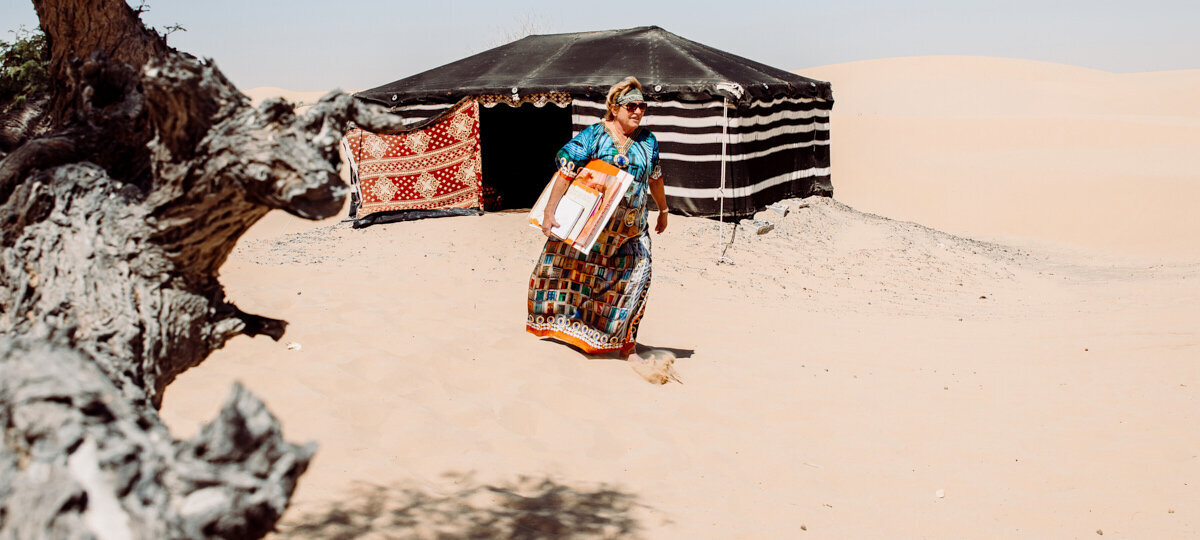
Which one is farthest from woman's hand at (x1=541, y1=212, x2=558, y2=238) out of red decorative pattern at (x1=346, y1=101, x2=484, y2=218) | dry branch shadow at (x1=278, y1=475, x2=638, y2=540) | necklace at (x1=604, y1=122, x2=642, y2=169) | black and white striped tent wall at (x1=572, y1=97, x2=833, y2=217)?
red decorative pattern at (x1=346, y1=101, x2=484, y2=218)

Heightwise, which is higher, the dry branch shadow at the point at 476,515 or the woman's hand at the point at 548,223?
the woman's hand at the point at 548,223

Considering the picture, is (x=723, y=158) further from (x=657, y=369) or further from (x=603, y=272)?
(x=657, y=369)

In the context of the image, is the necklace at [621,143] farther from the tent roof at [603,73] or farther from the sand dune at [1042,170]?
the sand dune at [1042,170]

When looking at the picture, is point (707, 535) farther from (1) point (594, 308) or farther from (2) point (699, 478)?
(1) point (594, 308)

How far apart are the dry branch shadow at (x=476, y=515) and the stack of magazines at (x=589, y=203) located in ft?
5.38

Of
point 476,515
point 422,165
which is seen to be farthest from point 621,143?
point 422,165

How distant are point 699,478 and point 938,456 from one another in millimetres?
1276

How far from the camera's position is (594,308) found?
5367 millimetres

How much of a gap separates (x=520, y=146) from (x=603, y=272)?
8845 millimetres

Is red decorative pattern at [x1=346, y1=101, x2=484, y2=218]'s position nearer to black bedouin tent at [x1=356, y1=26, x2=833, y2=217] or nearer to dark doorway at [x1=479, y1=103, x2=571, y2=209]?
black bedouin tent at [x1=356, y1=26, x2=833, y2=217]

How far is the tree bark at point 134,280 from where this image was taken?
137cm

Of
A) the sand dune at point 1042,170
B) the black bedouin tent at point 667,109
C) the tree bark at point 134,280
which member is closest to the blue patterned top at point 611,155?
the tree bark at point 134,280

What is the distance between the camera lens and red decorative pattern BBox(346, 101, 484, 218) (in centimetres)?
1159

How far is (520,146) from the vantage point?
45.5 ft
